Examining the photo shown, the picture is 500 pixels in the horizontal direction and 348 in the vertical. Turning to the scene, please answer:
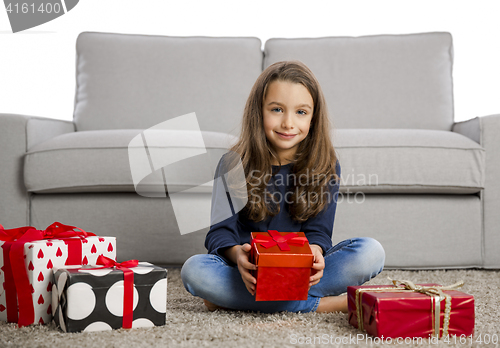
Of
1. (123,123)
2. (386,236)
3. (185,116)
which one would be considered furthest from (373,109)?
(123,123)

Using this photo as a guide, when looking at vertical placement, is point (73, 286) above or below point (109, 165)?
below

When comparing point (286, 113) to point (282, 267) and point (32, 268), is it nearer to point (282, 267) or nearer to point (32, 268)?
point (282, 267)

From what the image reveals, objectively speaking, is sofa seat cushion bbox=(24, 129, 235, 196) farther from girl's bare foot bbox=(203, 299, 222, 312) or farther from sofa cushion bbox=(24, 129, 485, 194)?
girl's bare foot bbox=(203, 299, 222, 312)

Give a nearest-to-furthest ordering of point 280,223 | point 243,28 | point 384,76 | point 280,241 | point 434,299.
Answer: point 434,299
point 280,241
point 280,223
point 384,76
point 243,28

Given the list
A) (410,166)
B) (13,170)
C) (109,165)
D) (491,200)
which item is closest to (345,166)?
(410,166)

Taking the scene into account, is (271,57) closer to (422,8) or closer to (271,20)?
(271,20)

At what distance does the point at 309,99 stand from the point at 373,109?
798 millimetres

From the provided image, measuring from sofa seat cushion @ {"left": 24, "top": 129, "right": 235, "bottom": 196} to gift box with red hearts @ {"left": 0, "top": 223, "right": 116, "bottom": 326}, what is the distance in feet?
1.52

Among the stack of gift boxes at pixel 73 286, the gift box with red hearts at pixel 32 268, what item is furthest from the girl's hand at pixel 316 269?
the gift box with red hearts at pixel 32 268

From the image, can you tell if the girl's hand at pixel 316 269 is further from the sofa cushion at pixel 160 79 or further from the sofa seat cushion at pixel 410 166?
the sofa cushion at pixel 160 79

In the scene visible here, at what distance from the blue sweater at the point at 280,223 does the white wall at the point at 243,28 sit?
1304 millimetres

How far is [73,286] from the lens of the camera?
725 mm

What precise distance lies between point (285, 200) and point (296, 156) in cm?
14

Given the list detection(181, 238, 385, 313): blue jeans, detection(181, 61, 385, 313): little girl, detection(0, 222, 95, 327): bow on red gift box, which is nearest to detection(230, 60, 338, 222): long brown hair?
detection(181, 61, 385, 313): little girl
